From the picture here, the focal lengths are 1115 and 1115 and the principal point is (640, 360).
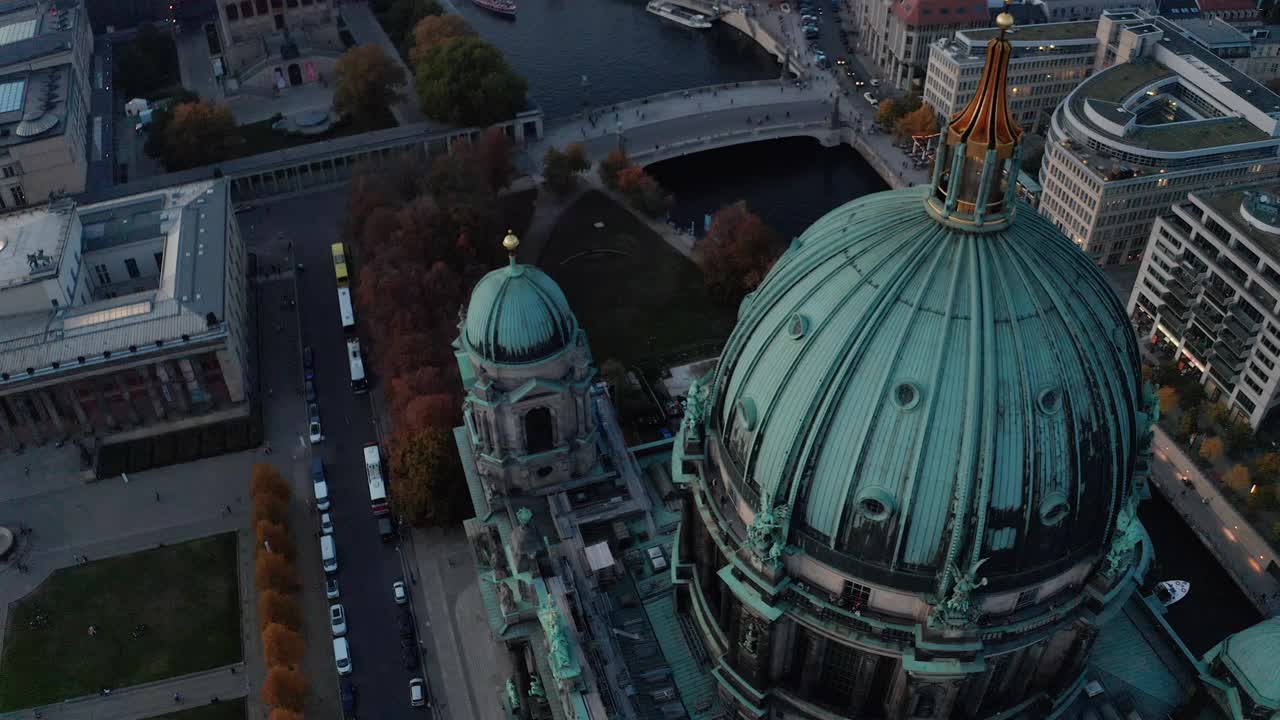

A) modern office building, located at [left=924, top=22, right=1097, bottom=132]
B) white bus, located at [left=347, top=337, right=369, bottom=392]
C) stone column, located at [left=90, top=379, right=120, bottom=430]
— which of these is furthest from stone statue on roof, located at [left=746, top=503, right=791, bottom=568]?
modern office building, located at [left=924, top=22, right=1097, bottom=132]

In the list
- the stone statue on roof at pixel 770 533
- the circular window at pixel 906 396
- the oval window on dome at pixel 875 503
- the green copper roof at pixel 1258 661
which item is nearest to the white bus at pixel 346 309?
the stone statue on roof at pixel 770 533

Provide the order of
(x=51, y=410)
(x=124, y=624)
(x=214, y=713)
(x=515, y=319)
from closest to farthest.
Result: (x=515, y=319) < (x=214, y=713) < (x=124, y=624) < (x=51, y=410)

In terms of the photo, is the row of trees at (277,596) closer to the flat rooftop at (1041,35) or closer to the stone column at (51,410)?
the stone column at (51,410)

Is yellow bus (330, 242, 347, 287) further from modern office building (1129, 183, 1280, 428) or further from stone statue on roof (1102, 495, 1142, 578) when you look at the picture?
stone statue on roof (1102, 495, 1142, 578)

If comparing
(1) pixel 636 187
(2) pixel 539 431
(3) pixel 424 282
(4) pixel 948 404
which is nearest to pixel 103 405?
(3) pixel 424 282

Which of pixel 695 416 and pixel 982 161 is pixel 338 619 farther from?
pixel 982 161
